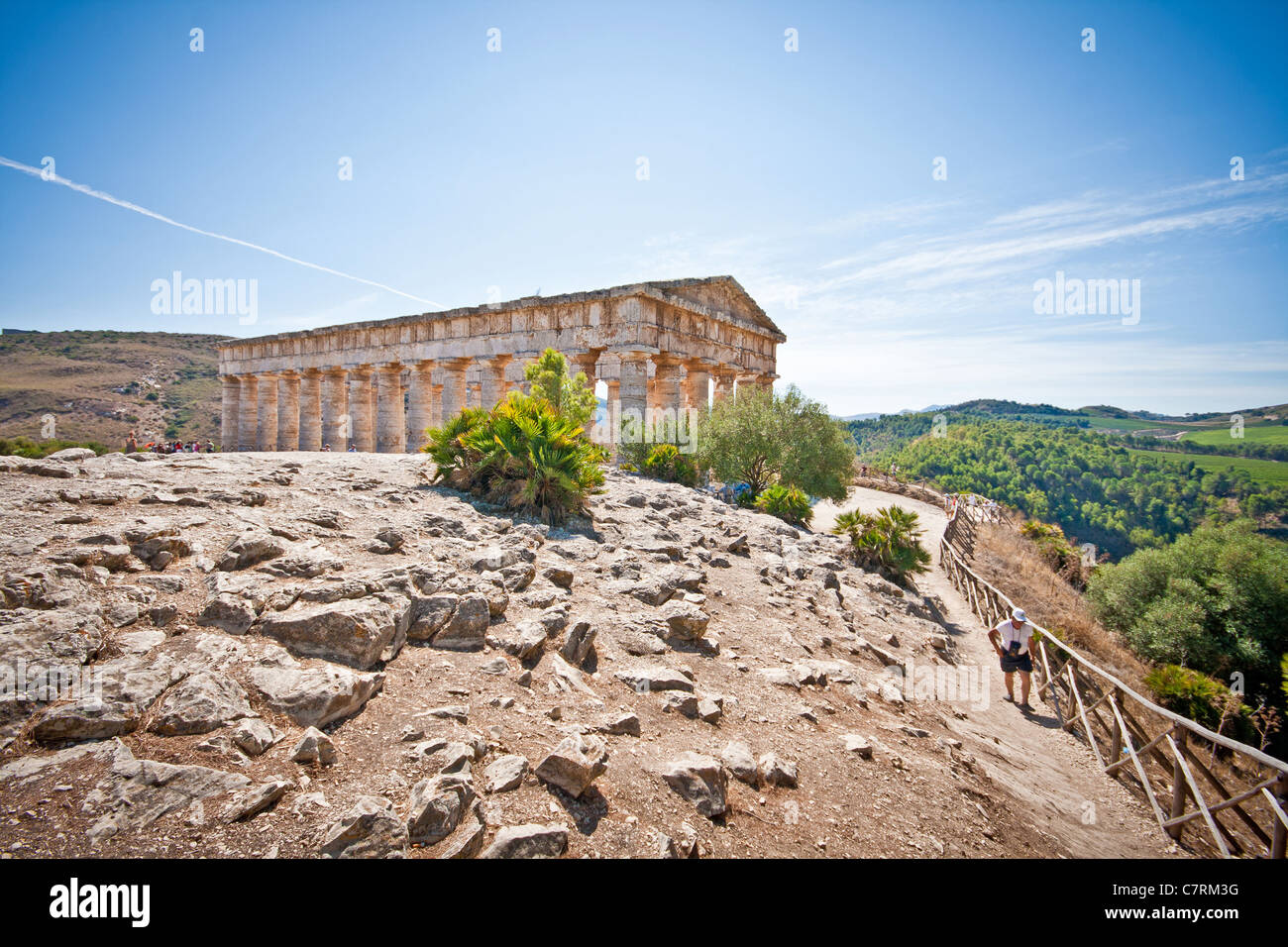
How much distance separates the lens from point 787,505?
1480 cm

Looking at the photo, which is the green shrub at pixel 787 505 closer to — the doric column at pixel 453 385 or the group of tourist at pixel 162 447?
the group of tourist at pixel 162 447

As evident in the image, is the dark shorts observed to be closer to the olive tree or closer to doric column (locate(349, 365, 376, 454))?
the olive tree

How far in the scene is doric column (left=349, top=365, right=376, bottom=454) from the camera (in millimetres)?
24953

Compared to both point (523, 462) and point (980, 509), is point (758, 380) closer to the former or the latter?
point (980, 509)

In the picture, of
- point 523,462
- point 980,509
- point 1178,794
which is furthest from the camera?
point 980,509

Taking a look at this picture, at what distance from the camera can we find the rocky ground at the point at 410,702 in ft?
8.91

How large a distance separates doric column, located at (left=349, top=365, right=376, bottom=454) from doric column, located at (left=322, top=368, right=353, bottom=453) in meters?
1.28

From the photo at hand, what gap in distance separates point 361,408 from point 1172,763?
26.9 meters

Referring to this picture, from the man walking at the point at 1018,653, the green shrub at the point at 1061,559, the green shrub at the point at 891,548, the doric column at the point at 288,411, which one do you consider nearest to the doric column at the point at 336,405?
the doric column at the point at 288,411

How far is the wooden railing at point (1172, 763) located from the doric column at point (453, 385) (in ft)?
60.2

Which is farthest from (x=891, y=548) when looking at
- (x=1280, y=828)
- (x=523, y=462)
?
(x=523, y=462)

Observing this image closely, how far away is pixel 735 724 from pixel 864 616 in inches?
190
